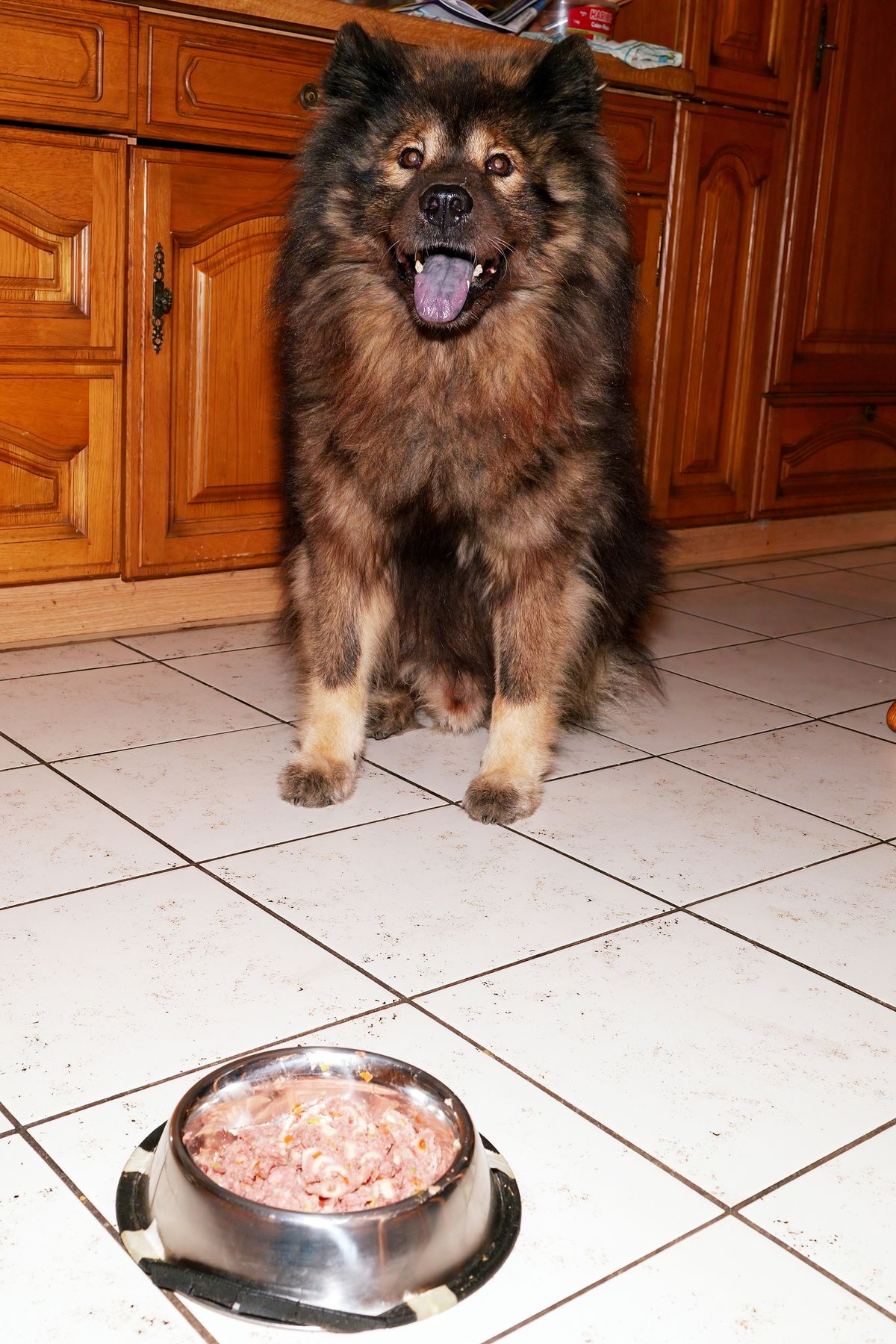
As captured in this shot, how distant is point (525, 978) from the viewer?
65.7 inches

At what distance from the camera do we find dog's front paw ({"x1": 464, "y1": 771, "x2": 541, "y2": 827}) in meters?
2.19

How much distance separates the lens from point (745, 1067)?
4.89 feet

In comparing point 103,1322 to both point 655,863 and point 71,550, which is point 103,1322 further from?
point 71,550

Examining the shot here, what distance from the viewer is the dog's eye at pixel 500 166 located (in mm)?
2020

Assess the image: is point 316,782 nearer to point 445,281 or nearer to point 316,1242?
point 445,281

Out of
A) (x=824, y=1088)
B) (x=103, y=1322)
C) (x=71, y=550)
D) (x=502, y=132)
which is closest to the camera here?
(x=103, y=1322)

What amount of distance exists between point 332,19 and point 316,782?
69.9 inches

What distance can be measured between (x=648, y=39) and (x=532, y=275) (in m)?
2.11

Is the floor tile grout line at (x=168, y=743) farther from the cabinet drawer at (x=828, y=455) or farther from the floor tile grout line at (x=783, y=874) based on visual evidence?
the cabinet drawer at (x=828, y=455)

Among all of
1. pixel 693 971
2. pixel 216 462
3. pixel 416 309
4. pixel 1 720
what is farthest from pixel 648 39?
pixel 693 971

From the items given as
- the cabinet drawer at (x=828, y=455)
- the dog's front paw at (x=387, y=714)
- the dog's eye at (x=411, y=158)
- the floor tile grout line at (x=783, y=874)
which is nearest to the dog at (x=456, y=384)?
the dog's eye at (x=411, y=158)

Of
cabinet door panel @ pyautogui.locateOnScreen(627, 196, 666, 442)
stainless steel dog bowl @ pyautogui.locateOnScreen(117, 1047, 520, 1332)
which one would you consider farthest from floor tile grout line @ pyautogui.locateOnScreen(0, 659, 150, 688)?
stainless steel dog bowl @ pyautogui.locateOnScreen(117, 1047, 520, 1332)

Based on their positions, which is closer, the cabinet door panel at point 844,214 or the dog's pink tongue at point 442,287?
the dog's pink tongue at point 442,287

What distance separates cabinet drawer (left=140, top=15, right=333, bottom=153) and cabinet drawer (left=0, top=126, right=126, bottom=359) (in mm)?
137
